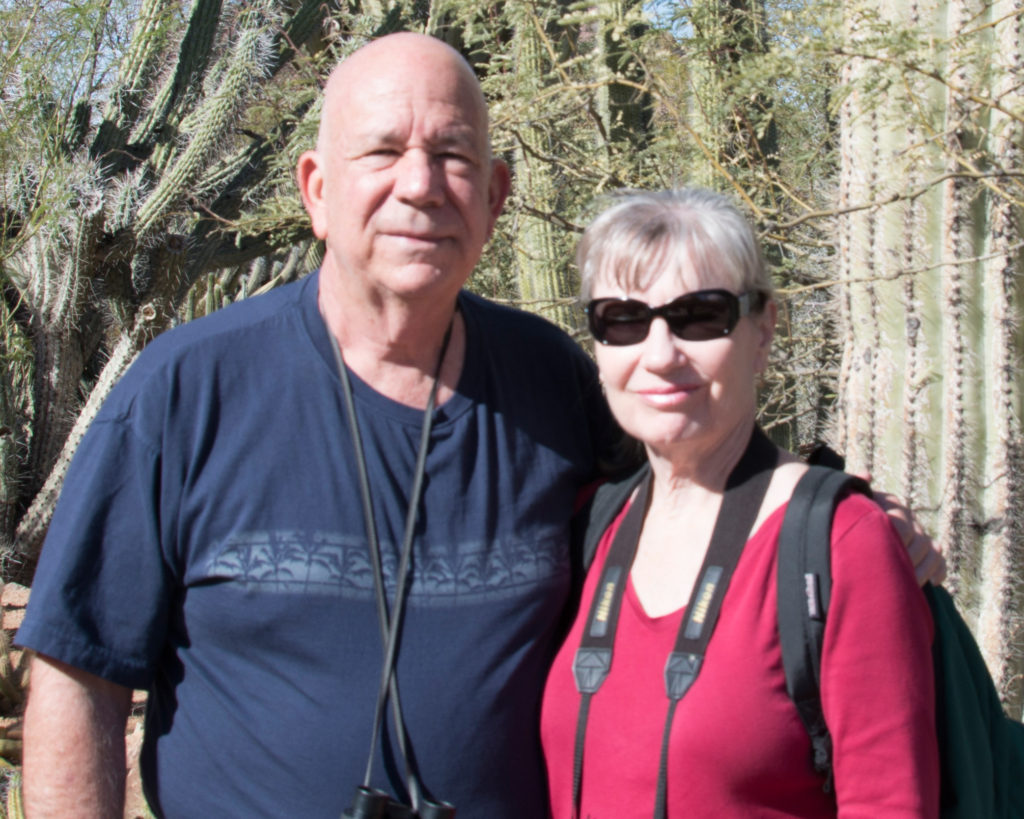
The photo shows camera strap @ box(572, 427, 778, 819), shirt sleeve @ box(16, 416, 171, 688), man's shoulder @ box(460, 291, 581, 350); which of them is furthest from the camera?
man's shoulder @ box(460, 291, 581, 350)

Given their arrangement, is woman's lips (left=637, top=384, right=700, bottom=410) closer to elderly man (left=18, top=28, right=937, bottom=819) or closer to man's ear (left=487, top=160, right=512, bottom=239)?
elderly man (left=18, top=28, right=937, bottom=819)

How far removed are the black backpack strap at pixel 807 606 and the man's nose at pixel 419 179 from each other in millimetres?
824

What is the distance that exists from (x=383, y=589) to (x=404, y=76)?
0.90 m

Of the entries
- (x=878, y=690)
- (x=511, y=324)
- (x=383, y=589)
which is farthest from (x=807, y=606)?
(x=511, y=324)

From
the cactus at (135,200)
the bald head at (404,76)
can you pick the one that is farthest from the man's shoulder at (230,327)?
the cactus at (135,200)

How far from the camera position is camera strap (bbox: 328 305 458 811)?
182cm

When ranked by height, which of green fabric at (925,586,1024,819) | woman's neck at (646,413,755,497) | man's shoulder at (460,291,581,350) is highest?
man's shoulder at (460,291,581,350)

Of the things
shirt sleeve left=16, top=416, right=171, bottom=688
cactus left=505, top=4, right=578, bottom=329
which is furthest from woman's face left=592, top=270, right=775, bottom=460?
cactus left=505, top=4, right=578, bottom=329

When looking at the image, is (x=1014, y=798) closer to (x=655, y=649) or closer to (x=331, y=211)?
(x=655, y=649)

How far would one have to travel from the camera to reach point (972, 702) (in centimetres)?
169

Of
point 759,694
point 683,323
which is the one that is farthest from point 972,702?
point 683,323

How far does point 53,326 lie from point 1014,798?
6.91 metres

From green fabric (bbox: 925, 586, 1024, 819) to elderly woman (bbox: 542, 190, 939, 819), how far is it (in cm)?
8

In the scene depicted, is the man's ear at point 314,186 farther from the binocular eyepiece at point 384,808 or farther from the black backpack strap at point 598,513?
the binocular eyepiece at point 384,808
